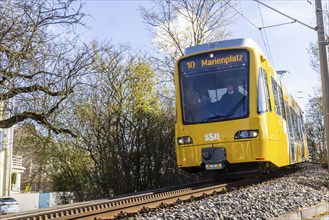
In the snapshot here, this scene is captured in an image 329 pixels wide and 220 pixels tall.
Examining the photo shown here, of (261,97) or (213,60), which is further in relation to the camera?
(213,60)

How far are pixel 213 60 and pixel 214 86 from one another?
0.77m

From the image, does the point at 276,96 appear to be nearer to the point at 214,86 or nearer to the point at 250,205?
the point at 214,86

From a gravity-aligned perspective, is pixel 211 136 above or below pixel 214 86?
below

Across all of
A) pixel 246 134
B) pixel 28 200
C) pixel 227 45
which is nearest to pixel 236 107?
pixel 246 134

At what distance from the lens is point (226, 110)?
11.0 meters

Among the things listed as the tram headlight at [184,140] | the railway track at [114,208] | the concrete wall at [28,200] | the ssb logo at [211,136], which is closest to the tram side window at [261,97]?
the ssb logo at [211,136]

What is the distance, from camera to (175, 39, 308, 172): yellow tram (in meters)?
10.5

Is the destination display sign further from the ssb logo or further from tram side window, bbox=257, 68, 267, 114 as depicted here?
the ssb logo

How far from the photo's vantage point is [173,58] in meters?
25.8

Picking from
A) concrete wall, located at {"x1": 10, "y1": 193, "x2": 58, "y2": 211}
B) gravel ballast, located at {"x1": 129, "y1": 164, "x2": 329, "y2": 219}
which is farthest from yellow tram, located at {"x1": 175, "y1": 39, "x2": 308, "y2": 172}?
concrete wall, located at {"x1": 10, "y1": 193, "x2": 58, "y2": 211}

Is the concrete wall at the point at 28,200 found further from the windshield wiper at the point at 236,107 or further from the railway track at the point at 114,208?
the railway track at the point at 114,208

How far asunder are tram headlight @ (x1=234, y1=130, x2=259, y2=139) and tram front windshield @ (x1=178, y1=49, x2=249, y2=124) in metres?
0.44

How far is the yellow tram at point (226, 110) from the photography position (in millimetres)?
10477

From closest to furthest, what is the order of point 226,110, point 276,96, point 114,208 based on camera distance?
point 114,208, point 226,110, point 276,96
